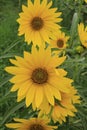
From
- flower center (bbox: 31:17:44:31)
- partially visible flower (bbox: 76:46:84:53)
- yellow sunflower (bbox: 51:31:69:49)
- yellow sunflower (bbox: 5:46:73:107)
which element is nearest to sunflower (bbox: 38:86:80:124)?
yellow sunflower (bbox: 5:46:73:107)

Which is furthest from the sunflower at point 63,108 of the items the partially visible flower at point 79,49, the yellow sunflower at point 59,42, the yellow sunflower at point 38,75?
the yellow sunflower at point 59,42

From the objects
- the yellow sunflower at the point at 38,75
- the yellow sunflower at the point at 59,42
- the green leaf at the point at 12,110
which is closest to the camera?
the yellow sunflower at the point at 38,75

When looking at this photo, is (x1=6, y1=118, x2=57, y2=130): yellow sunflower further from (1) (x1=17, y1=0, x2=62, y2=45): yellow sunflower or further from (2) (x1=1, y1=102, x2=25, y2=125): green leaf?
(1) (x1=17, y1=0, x2=62, y2=45): yellow sunflower

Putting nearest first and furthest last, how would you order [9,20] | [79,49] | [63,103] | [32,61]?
[32,61] < [63,103] < [79,49] < [9,20]

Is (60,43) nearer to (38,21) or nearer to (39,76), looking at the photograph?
(38,21)

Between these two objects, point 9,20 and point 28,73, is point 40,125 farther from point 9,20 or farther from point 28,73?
point 9,20

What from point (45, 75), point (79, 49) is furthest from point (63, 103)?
point (79, 49)

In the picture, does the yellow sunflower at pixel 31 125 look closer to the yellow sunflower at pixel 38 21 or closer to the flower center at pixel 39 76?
the flower center at pixel 39 76

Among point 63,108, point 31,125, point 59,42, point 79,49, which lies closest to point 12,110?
point 31,125
